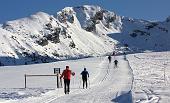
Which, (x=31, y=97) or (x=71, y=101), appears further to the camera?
(x=31, y=97)

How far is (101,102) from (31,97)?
498 cm

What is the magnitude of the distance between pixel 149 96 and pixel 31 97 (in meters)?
6.73

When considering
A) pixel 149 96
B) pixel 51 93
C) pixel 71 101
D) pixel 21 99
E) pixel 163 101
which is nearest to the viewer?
pixel 163 101

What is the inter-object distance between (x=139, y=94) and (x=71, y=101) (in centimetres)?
303

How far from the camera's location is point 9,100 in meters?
24.0

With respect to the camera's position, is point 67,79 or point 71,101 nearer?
point 71,101

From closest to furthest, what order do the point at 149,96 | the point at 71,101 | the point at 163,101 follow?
the point at 163,101 < the point at 149,96 < the point at 71,101

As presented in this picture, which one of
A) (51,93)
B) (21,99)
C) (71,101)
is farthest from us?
(51,93)

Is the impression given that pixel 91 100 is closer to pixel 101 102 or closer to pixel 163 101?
pixel 101 102

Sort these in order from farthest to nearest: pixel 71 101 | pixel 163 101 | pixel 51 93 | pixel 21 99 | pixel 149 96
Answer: pixel 51 93 < pixel 21 99 < pixel 71 101 < pixel 149 96 < pixel 163 101

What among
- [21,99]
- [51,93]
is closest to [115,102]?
[21,99]

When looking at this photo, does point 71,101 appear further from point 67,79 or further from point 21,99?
point 67,79

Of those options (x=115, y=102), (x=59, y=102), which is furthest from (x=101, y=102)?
(x=59, y=102)

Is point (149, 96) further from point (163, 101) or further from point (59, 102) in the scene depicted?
point (59, 102)
